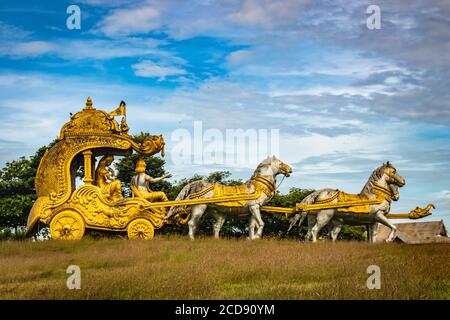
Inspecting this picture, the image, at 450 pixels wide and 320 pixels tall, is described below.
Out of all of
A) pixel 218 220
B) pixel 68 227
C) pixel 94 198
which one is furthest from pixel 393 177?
pixel 68 227

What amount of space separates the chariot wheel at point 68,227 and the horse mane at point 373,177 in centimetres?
852

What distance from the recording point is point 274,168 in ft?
68.1

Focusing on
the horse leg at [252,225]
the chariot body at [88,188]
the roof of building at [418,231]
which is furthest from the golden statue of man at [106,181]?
the roof of building at [418,231]

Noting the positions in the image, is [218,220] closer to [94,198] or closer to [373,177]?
[94,198]

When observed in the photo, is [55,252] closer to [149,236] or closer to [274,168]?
[149,236]

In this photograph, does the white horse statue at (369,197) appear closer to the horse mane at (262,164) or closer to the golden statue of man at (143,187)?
the horse mane at (262,164)

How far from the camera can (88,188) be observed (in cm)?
2070

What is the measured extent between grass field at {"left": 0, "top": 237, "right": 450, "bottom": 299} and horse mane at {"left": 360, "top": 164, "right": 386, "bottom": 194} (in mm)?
2418

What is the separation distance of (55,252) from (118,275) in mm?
4913

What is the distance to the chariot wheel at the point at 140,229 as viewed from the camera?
20484 mm

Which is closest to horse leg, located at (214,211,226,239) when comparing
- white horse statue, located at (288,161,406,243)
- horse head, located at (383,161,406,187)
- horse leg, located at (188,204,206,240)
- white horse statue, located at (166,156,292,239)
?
white horse statue, located at (166,156,292,239)

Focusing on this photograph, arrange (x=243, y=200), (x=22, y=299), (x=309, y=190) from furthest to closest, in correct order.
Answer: (x=309, y=190)
(x=243, y=200)
(x=22, y=299)

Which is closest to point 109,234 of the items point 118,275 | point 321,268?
point 118,275
